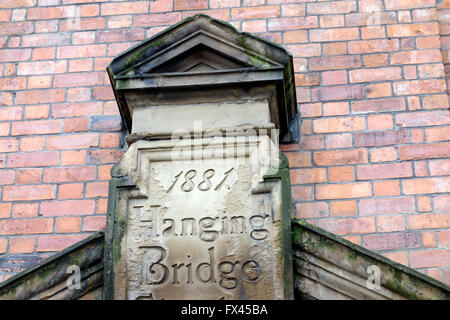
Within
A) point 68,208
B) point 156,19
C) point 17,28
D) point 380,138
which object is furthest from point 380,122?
point 17,28

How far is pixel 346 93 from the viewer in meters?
3.84

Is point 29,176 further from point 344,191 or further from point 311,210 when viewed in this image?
point 344,191

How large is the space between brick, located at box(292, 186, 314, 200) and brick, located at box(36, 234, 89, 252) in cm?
106

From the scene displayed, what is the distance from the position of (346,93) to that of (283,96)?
0.51m

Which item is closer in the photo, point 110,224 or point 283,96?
point 110,224

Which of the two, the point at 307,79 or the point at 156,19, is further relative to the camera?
the point at 156,19

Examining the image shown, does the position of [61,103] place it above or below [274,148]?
above

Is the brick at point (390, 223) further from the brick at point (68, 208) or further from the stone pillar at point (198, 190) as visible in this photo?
the brick at point (68, 208)

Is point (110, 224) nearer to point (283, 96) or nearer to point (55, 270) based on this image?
point (55, 270)

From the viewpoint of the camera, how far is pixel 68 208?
3.69m

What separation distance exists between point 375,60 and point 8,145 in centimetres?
203
